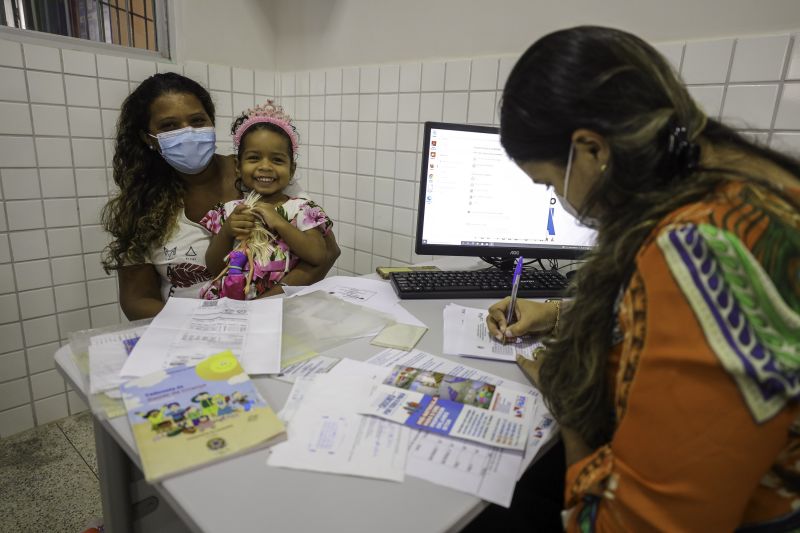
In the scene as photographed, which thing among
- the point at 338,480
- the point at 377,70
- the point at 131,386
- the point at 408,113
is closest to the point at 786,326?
the point at 338,480

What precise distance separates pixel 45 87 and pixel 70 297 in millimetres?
824

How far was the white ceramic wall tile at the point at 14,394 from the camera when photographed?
183 cm

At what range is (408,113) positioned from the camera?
6.12ft

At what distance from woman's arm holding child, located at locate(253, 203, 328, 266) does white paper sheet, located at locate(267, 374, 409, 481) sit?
0.85 meters

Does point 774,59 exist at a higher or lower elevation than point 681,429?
higher

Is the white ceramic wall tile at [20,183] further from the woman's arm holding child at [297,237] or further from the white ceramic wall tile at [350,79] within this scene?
the white ceramic wall tile at [350,79]

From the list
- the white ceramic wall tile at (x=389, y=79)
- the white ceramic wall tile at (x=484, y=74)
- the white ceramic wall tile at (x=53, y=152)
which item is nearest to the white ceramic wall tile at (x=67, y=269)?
the white ceramic wall tile at (x=53, y=152)

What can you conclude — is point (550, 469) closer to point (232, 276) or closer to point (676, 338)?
point (676, 338)

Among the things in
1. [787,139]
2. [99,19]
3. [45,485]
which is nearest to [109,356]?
[45,485]

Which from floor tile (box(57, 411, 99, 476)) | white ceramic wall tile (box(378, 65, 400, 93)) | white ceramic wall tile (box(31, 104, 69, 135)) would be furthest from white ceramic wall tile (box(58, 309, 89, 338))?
white ceramic wall tile (box(378, 65, 400, 93))

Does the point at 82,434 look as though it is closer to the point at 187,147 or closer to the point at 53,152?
the point at 53,152

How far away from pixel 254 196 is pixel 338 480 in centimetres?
122

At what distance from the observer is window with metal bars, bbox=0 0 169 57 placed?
67.0 inches

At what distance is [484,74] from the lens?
1.63 m
